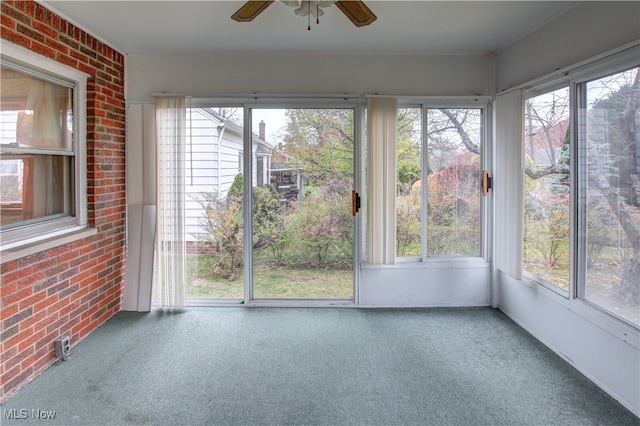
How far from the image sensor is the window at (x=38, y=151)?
2.30 metres

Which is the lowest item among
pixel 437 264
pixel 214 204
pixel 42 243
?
pixel 437 264

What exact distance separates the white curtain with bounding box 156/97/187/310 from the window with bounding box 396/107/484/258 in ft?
7.06

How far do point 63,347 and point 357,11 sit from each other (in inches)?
118

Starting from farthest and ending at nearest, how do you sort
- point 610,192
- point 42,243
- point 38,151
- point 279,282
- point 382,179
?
point 279,282 → point 382,179 → point 38,151 → point 42,243 → point 610,192

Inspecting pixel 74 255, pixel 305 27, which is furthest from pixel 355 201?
pixel 74 255

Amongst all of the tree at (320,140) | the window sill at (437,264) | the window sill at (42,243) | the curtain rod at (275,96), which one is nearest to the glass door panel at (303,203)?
the tree at (320,140)

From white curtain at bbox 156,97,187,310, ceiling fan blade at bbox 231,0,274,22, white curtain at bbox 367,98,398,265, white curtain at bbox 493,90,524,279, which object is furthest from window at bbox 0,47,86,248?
white curtain at bbox 493,90,524,279

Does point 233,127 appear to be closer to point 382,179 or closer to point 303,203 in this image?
point 303,203

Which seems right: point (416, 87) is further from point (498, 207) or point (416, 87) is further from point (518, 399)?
point (518, 399)

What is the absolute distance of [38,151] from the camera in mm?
2555

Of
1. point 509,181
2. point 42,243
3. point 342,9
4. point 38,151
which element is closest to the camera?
point 342,9

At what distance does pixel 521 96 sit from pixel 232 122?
268cm

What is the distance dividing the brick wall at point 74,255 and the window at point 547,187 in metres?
3.74

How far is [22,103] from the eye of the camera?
239cm
